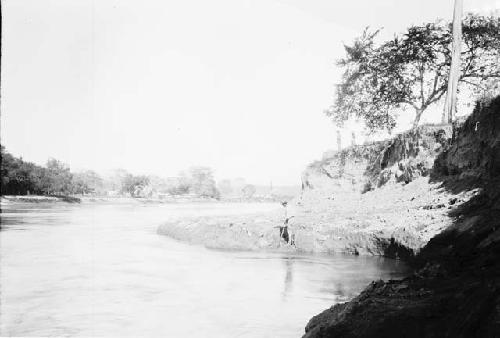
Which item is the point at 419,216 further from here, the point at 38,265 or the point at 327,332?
the point at 38,265

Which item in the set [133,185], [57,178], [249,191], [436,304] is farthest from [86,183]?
[436,304]

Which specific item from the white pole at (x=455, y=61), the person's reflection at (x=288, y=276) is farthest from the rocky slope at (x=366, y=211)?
the person's reflection at (x=288, y=276)

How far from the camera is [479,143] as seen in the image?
1797 centimetres

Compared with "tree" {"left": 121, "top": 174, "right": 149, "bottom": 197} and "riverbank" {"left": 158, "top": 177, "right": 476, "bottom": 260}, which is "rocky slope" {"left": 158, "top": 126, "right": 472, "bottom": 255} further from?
"tree" {"left": 121, "top": 174, "right": 149, "bottom": 197}

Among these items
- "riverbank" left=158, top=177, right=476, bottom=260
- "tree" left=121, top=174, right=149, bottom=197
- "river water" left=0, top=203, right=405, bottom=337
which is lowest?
"river water" left=0, top=203, right=405, bottom=337

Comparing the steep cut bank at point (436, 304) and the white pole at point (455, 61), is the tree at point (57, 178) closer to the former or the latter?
the white pole at point (455, 61)

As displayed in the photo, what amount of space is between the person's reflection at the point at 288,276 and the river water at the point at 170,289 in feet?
0.11

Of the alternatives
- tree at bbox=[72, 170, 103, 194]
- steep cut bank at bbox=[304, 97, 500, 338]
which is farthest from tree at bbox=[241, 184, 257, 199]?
steep cut bank at bbox=[304, 97, 500, 338]

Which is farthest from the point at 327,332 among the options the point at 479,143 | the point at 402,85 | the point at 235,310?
the point at 402,85

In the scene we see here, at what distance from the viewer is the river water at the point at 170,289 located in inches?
443

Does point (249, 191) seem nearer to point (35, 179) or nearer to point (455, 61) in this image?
point (35, 179)

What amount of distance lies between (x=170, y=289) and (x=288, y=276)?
439cm

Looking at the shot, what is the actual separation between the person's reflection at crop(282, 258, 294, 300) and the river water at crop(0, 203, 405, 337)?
3cm

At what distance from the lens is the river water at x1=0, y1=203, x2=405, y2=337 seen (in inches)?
443
